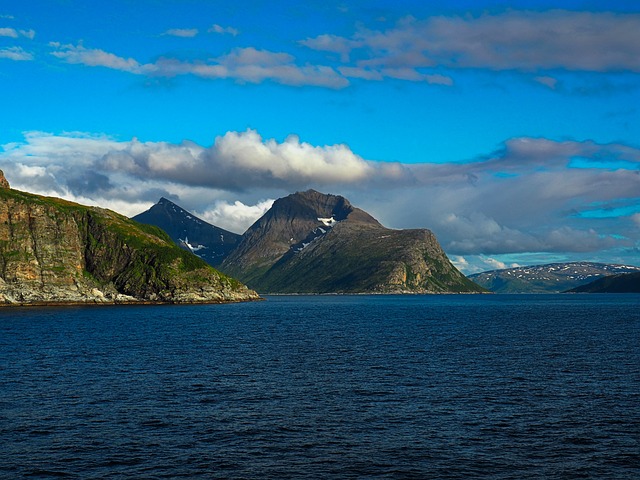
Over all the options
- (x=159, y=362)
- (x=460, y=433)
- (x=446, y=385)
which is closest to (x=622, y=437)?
(x=460, y=433)

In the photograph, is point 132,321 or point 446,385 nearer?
point 446,385

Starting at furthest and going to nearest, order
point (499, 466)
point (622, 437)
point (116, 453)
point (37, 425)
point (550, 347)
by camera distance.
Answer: point (550, 347) → point (37, 425) → point (622, 437) → point (116, 453) → point (499, 466)

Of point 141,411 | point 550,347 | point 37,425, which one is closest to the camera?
point 37,425

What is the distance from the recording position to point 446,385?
241 ft

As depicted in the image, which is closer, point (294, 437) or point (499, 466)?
point (499, 466)

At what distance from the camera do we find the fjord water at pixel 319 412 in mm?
43688

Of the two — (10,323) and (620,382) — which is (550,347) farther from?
(10,323)

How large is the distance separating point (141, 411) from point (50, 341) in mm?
72969

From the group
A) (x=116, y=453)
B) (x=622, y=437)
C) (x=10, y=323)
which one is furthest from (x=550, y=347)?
(x=10, y=323)

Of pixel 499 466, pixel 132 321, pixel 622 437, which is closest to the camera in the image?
pixel 499 466

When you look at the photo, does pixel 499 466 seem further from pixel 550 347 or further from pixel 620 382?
pixel 550 347

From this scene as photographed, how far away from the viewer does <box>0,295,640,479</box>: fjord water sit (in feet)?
143

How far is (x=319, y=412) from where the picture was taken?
194ft

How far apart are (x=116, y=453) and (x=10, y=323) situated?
144 meters
